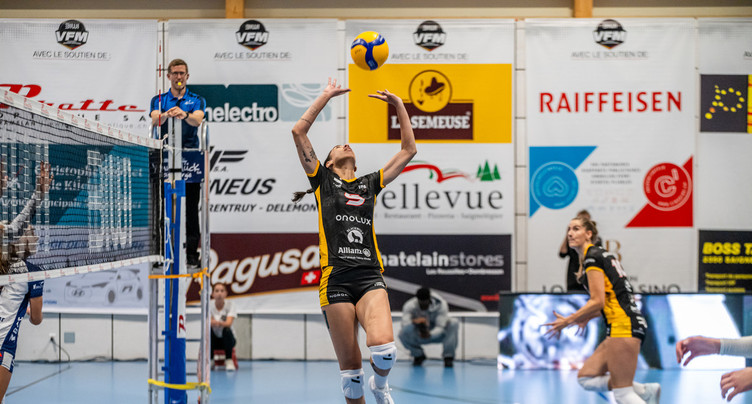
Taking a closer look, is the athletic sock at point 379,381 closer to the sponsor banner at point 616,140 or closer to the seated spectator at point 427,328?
the seated spectator at point 427,328

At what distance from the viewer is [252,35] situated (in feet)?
39.7

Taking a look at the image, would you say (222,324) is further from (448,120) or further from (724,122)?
(724,122)

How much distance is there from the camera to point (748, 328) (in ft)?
36.5

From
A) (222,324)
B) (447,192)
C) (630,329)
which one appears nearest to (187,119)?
(630,329)

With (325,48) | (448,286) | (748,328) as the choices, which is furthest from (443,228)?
(748,328)

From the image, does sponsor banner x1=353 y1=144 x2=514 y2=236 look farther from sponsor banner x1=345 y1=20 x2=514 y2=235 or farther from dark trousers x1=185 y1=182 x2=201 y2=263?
dark trousers x1=185 y1=182 x2=201 y2=263

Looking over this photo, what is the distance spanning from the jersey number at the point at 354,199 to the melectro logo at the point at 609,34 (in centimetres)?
729

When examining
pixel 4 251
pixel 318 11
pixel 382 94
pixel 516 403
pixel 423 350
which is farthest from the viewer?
pixel 318 11

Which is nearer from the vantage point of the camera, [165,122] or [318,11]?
[165,122]

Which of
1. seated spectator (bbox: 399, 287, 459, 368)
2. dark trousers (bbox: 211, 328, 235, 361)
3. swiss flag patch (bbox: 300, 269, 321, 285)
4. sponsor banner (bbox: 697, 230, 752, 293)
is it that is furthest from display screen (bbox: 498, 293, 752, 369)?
dark trousers (bbox: 211, 328, 235, 361)

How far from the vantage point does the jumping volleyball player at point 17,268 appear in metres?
4.59

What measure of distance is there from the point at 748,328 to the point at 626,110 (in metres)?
3.65

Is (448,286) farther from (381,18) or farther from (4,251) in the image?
(4,251)

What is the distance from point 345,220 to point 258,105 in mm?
6393
